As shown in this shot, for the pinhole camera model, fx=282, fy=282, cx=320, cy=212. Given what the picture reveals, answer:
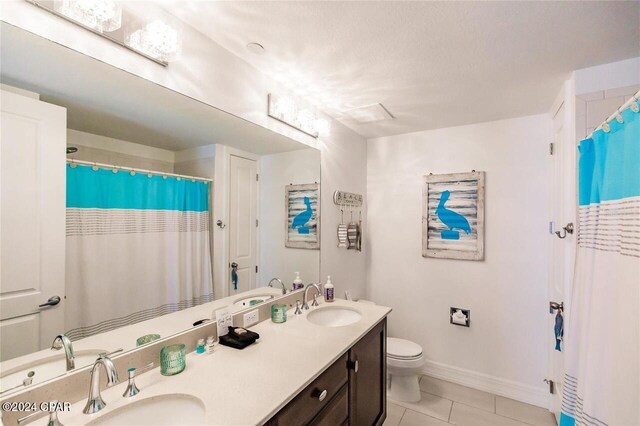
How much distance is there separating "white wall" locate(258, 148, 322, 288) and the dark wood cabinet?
0.67 meters

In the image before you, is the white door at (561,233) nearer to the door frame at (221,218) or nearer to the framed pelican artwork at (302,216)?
the framed pelican artwork at (302,216)

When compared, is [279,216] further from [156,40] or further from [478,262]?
[478,262]

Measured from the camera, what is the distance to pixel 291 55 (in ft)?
5.14

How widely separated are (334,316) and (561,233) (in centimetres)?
166

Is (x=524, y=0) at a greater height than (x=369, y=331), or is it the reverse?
(x=524, y=0)

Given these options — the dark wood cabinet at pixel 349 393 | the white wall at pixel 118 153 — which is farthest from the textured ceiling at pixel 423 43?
the dark wood cabinet at pixel 349 393

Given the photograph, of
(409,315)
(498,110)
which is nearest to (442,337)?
(409,315)

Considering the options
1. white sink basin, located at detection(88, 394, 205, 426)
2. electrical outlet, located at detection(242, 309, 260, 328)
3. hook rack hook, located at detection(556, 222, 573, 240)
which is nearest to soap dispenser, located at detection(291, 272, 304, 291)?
electrical outlet, located at detection(242, 309, 260, 328)

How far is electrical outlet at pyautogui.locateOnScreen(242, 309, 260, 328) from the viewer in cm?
155

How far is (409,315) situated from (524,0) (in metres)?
2.57

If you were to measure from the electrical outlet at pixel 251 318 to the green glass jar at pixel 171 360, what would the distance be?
1.52ft

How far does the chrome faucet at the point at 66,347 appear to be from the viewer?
3.00 ft

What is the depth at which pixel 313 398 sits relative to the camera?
1.12 metres

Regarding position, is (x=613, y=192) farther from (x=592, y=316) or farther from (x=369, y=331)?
(x=369, y=331)
